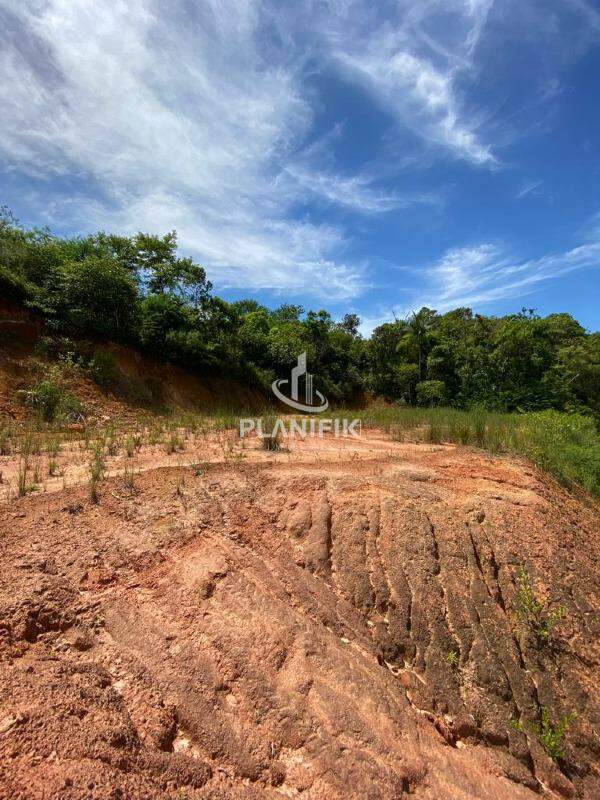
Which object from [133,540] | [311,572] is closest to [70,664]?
[133,540]

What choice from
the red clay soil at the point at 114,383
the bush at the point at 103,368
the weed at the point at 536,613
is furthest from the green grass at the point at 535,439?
the bush at the point at 103,368

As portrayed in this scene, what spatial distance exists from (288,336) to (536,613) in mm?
18343

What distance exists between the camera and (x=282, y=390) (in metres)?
20.5

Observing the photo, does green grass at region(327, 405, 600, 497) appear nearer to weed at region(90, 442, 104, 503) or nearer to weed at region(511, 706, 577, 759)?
weed at region(511, 706, 577, 759)

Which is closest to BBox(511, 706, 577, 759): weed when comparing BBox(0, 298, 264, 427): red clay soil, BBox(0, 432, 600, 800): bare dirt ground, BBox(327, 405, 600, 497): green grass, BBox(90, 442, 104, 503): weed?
BBox(0, 432, 600, 800): bare dirt ground

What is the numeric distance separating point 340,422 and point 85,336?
8445mm

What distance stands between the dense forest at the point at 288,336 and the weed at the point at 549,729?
1277 centimetres

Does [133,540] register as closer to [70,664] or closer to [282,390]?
[70,664]

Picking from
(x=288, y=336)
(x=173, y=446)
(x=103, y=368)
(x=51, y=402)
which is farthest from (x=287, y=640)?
(x=288, y=336)

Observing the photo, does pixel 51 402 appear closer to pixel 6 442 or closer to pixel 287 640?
pixel 6 442

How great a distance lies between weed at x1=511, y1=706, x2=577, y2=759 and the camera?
2709mm

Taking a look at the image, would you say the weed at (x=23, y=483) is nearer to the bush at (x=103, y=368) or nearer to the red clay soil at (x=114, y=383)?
the red clay soil at (x=114, y=383)

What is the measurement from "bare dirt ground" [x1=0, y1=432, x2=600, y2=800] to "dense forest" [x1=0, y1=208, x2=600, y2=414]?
8.55 metres

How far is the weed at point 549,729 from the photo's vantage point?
8.89 ft
